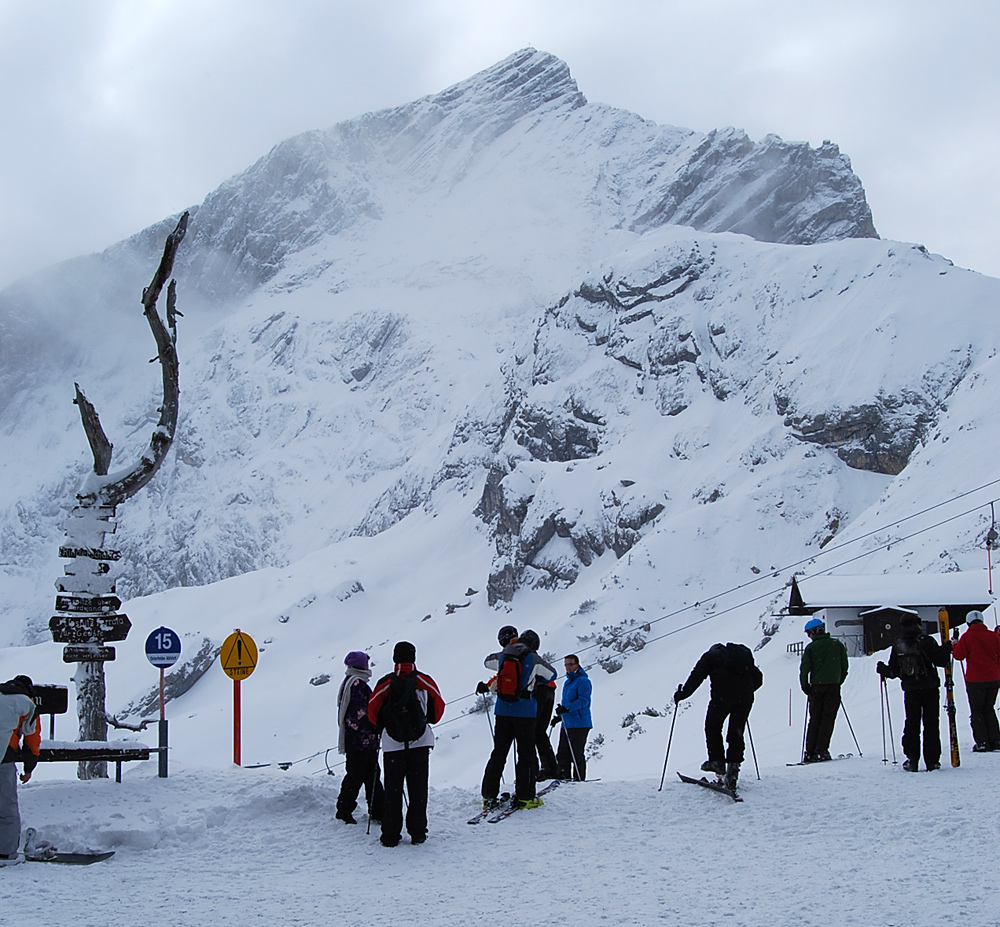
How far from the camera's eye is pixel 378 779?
8.68 meters

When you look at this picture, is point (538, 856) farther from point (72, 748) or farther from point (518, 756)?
point (72, 748)

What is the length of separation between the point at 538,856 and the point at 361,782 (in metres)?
1.94

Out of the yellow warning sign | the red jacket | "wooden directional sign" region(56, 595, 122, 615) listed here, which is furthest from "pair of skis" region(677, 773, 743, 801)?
"wooden directional sign" region(56, 595, 122, 615)

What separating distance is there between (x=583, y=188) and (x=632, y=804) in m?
170

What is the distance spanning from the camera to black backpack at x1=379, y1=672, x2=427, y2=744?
791cm

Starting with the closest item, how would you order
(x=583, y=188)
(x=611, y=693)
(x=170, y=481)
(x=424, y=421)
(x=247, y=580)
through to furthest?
(x=611, y=693) → (x=247, y=580) → (x=424, y=421) → (x=170, y=481) → (x=583, y=188)

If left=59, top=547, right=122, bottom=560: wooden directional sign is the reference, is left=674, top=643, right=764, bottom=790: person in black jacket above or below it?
below

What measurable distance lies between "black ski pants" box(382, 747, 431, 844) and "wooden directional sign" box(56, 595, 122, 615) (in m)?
4.58

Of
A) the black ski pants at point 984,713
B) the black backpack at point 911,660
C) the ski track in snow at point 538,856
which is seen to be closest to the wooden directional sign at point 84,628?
the ski track in snow at point 538,856

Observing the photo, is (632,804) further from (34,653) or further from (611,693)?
(34,653)

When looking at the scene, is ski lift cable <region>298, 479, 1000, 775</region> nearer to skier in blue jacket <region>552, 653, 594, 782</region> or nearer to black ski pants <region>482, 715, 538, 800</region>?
skier in blue jacket <region>552, 653, 594, 782</region>

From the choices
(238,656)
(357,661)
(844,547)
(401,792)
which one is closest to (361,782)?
(401,792)

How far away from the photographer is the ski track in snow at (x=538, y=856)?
5.97 meters

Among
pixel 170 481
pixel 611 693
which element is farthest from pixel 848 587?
pixel 170 481
